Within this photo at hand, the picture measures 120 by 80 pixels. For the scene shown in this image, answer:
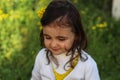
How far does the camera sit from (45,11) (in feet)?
9.68

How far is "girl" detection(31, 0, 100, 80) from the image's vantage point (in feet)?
9.37

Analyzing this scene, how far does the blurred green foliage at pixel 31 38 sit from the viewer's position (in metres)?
4.74

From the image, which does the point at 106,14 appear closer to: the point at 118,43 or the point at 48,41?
the point at 118,43

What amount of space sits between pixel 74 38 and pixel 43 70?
0.36 m

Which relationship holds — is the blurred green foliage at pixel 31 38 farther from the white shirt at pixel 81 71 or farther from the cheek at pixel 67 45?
the cheek at pixel 67 45

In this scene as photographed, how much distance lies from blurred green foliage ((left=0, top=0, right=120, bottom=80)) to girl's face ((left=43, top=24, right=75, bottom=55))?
1.68m

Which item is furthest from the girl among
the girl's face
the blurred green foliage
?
the blurred green foliage

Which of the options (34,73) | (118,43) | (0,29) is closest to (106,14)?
(118,43)

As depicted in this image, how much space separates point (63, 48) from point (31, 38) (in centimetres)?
233

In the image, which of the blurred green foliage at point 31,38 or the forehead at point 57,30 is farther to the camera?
the blurred green foliage at point 31,38

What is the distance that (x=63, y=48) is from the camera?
2.92m

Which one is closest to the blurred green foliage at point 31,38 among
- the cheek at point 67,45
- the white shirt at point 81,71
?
the white shirt at point 81,71

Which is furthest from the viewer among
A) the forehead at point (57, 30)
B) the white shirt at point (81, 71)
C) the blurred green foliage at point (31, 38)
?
the blurred green foliage at point (31, 38)

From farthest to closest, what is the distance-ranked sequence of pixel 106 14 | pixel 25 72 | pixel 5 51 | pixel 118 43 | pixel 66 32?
1. pixel 106 14
2. pixel 118 43
3. pixel 5 51
4. pixel 25 72
5. pixel 66 32
